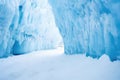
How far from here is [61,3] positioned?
810 centimetres

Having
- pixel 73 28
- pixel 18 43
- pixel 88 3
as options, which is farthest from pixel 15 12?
pixel 88 3

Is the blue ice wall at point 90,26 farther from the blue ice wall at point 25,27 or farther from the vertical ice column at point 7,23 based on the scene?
the blue ice wall at point 25,27

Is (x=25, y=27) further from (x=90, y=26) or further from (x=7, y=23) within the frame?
(x=90, y=26)

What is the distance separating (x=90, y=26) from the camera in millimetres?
5602

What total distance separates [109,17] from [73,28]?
3222 millimetres

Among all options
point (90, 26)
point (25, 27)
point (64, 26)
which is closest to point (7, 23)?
point (25, 27)

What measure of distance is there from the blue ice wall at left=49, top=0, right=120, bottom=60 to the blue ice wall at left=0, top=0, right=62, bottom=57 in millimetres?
3262

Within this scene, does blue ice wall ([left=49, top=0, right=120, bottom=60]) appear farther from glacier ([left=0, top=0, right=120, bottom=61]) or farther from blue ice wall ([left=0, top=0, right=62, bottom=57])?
blue ice wall ([left=0, top=0, right=62, bottom=57])

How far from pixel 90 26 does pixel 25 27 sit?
7805 millimetres

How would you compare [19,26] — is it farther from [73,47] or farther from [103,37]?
[103,37]

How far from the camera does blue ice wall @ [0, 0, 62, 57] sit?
9.91 m

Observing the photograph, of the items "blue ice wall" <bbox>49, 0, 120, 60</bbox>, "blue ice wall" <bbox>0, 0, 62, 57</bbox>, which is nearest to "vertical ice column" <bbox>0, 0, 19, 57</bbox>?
"blue ice wall" <bbox>0, 0, 62, 57</bbox>

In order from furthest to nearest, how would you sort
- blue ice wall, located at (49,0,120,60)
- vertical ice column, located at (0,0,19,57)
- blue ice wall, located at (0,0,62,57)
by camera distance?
blue ice wall, located at (0,0,62,57), vertical ice column, located at (0,0,19,57), blue ice wall, located at (49,0,120,60)

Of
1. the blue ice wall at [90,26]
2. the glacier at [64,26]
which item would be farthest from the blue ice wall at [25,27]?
the blue ice wall at [90,26]
